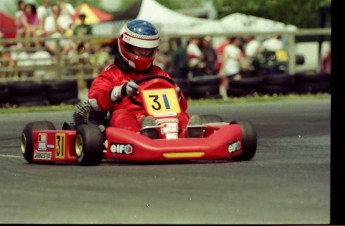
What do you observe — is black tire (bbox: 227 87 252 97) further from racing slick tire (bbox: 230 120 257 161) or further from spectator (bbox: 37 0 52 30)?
racing slick tire (bbox: 230 120 257 161)

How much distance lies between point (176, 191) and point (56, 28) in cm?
764

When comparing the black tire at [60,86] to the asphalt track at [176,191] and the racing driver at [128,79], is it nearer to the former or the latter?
the asphalt track at [176,191]

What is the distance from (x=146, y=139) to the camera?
24.3 ft

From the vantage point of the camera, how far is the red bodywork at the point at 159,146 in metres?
7.34

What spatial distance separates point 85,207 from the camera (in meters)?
5.86

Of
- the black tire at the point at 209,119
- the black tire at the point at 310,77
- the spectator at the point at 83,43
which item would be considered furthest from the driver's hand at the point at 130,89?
the black tire at the point at 310,77

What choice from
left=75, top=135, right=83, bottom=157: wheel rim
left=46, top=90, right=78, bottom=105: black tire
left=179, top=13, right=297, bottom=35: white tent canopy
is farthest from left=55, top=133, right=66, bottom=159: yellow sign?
left=179, top=13, right=297, bottom=35: white tent canopy

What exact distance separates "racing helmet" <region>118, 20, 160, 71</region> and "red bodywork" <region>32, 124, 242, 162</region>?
0.74 meters

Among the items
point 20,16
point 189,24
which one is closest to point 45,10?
point 20,16

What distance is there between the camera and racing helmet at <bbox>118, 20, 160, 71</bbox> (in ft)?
26.7

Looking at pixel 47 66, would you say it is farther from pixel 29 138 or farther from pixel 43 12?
pixel 29 138

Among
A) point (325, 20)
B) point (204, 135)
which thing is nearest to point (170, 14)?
point (325, 20)

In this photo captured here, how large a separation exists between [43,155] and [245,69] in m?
9.56

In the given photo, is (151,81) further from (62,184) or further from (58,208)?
(58,208)
